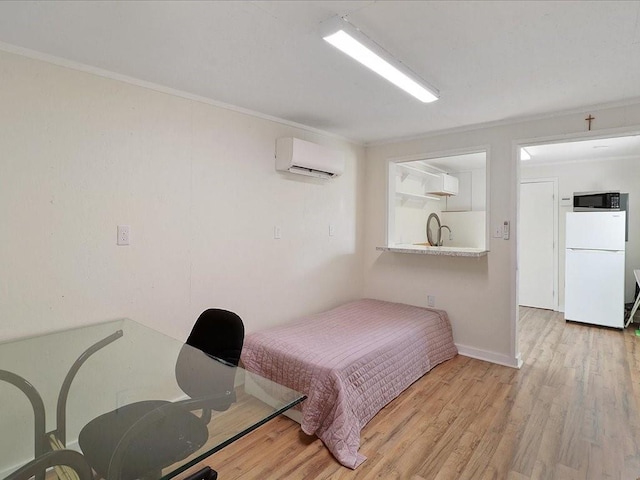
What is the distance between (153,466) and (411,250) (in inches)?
121

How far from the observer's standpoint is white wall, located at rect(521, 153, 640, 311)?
4719mm

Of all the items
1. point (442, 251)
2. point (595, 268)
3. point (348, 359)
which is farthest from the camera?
point (595, 268)

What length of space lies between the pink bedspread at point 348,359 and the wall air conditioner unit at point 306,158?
142 centimetres

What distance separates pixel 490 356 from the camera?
11.1 ft

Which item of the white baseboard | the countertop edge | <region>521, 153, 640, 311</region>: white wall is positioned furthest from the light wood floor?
<region>521, 153, 640, 311</region>: white wall

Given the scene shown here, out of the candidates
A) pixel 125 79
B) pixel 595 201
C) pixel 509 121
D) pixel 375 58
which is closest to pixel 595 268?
pixel 595 201

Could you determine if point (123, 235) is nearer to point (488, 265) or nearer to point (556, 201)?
point (488, 265)

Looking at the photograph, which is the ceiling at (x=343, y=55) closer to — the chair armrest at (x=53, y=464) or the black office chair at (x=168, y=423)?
the black office chair at (x=168, y=423)

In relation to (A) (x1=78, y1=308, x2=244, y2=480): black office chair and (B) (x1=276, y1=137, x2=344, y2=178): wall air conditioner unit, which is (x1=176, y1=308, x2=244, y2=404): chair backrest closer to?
(A) (x1=78, y1=308, x2=244, y2=480): black office chair

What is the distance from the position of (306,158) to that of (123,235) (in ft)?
5.41

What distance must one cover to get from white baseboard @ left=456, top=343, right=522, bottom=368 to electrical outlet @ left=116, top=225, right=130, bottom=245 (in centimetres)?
320

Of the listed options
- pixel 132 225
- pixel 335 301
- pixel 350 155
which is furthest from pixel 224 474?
pixel 350 155

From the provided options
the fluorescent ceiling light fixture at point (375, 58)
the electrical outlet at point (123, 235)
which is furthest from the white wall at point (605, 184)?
the electrical outlet at point (123, 235)

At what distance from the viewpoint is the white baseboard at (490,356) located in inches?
128
